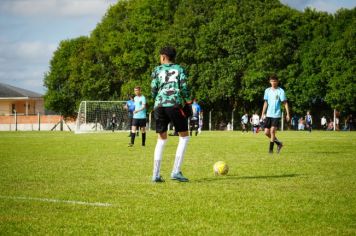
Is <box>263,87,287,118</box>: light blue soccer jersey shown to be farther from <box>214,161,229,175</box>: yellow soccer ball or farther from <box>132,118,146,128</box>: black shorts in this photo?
<box>214,161,229,175</box>: yellow soccer ball

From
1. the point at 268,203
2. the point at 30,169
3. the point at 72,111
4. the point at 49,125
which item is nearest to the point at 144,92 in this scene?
the point at 72,111

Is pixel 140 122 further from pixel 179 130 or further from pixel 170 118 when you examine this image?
pixel 170 118

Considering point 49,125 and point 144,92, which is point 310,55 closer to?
point 144,92

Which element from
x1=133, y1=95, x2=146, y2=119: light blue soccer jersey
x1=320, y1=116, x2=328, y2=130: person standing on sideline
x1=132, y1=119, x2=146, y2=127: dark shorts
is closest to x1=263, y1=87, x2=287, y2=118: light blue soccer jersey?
x1=133, y1=95, x2=146, y2=119: light blue soccer jersey

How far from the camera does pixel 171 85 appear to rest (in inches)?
429

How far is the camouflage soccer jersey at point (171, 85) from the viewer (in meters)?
10.9

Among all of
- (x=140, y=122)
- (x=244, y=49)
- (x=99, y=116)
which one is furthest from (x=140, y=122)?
(x=244, y=49)

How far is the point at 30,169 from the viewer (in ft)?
43.4

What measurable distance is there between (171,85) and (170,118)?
0.59 metres

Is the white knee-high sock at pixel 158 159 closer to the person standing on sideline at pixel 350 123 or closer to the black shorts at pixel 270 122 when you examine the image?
the black shorts at pixel 270 122

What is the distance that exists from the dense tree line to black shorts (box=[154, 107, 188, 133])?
49.2 meters

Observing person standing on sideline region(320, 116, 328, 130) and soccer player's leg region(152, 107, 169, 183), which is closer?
soccer player's leg region(152, 107, 169, 183)

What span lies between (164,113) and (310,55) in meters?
52.7

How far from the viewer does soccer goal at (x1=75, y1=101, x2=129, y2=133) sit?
5078 centimetres
